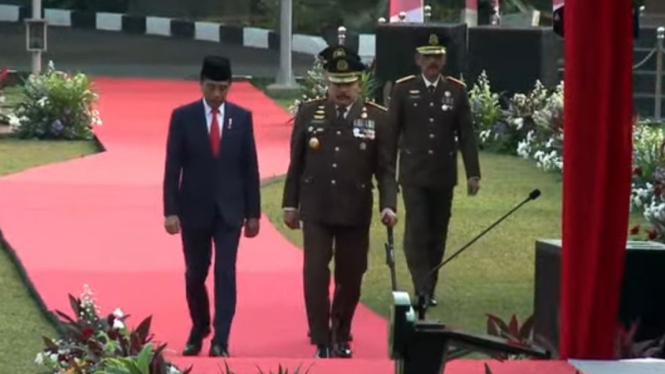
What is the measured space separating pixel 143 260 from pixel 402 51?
10270 mm

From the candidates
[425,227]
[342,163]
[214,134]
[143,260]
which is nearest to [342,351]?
[342,163]

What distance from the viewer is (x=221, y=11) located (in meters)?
46.8

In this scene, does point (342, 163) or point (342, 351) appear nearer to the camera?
point (342, 351)

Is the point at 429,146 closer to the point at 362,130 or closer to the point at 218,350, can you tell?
the point at 362,130

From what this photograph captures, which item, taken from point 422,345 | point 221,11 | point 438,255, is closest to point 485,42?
point 438,255

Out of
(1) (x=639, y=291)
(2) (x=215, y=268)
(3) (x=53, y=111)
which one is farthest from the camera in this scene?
(3) (x=53, y=111)

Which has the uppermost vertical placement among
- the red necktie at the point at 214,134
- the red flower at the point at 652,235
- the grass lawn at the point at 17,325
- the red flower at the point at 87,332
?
the red necktie at the point at 214,134

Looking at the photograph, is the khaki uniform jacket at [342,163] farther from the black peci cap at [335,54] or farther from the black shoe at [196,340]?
the black shoe at [196,340]

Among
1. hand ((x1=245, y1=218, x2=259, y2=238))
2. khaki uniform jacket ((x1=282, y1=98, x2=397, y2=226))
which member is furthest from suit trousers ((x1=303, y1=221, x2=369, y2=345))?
hand ((x1=245, y1=218, x2=259, y2=238))

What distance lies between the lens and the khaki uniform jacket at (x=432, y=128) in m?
13.1

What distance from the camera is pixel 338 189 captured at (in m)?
11.5

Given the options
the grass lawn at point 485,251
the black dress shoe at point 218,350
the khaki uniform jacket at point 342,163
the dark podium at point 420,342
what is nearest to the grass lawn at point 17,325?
the black dress shoe at point 218,350

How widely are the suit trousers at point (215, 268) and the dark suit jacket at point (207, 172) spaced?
0.05 metres

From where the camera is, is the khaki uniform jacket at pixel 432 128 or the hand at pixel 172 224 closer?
the hand at pixel 172 224
